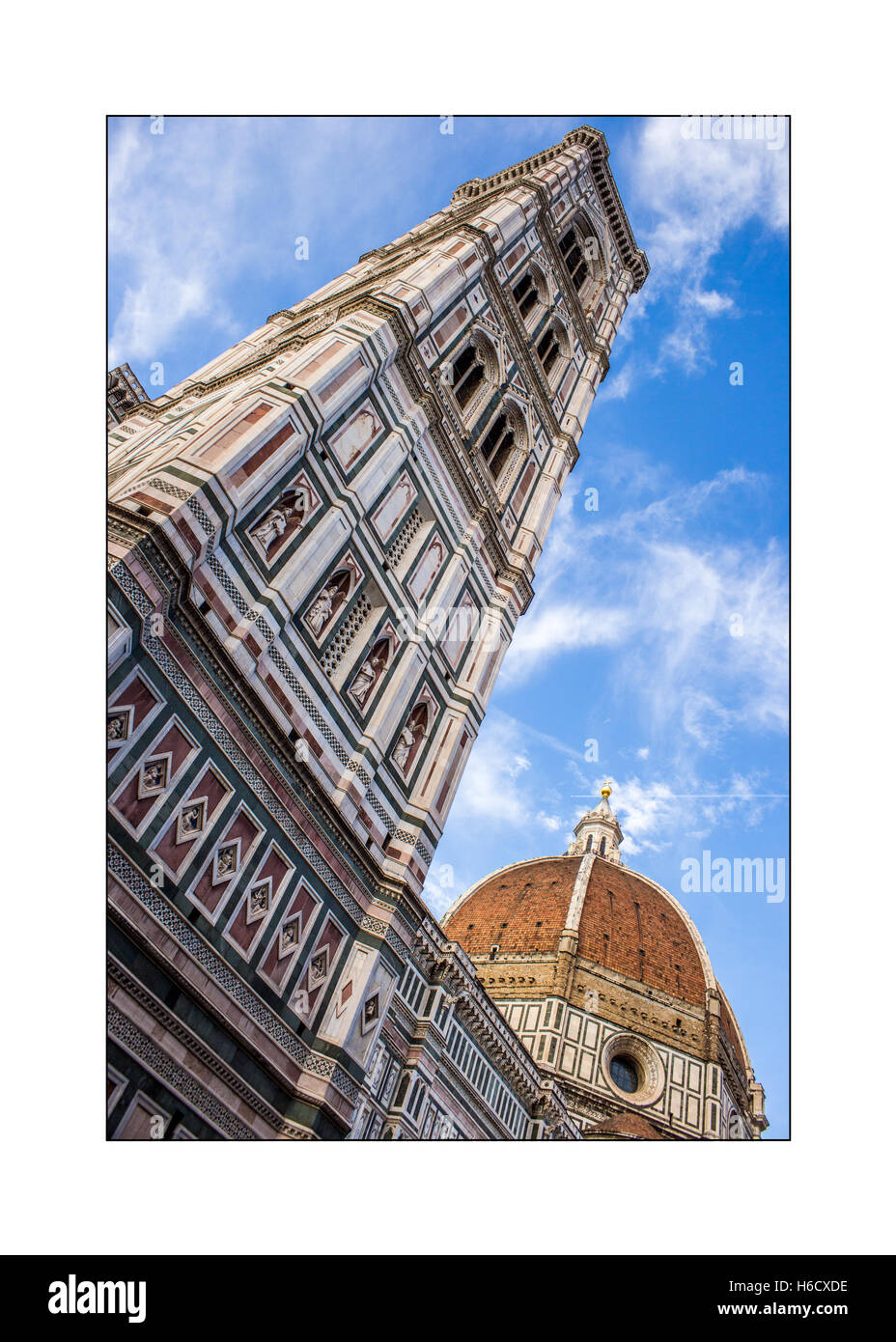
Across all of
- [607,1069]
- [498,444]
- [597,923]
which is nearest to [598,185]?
[498,444]

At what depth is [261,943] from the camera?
32.7 feet

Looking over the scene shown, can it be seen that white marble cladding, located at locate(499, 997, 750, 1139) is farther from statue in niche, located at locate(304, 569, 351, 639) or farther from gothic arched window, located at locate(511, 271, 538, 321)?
statue in niche, located at locate(304, 569, 351, 639)

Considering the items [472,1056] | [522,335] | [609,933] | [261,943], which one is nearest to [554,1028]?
[609,933]

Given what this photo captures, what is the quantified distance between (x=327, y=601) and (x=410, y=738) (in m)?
2.61

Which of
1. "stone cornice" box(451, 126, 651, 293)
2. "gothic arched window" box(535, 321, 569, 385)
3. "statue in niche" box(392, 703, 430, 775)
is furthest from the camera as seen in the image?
"stone cornice" box(451, 126, 651, 293)

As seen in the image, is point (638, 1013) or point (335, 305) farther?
point (638, 1013)

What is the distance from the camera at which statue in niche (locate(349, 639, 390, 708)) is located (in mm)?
12648

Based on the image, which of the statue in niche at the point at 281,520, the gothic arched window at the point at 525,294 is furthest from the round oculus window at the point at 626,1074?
the statue in niche at the point at 281,520

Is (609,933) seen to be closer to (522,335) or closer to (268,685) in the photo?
(522,335)

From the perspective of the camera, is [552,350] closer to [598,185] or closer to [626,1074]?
[598,185]

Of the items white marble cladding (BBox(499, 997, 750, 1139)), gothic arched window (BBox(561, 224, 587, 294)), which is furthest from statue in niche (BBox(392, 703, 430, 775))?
white marble cladding (BBox(499, 997, 750, 1139))

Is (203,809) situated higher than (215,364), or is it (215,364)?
(215,364)

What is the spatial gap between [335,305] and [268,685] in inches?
373

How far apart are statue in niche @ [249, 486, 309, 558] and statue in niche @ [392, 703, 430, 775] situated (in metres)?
3.51
